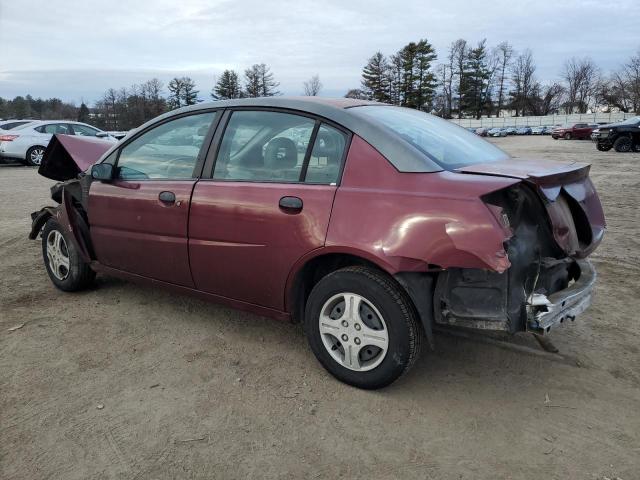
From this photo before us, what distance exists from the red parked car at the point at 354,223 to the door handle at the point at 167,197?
0.01m

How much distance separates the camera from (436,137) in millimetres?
3254

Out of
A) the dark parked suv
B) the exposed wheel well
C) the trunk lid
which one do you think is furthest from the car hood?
the dark parked suv

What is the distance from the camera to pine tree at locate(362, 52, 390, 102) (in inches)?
3568

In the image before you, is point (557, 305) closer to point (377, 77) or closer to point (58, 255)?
point (58, 255)

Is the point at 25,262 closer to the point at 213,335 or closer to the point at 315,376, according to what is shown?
the point at 213,335

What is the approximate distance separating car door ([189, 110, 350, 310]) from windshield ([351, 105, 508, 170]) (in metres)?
0.38

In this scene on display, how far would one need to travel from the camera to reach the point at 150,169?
3.78 metres

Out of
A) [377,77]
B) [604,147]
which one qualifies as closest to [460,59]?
[377,77]

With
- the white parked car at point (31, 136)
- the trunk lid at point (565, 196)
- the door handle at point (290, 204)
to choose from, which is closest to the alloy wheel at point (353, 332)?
the door handle at point (290, 204)

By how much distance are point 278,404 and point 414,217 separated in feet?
4.12

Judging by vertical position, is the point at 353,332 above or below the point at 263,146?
below

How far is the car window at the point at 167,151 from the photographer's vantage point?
3.55 meters

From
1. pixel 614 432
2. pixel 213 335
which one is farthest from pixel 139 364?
pixel 614 432

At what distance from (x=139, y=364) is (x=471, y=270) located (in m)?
2.12
